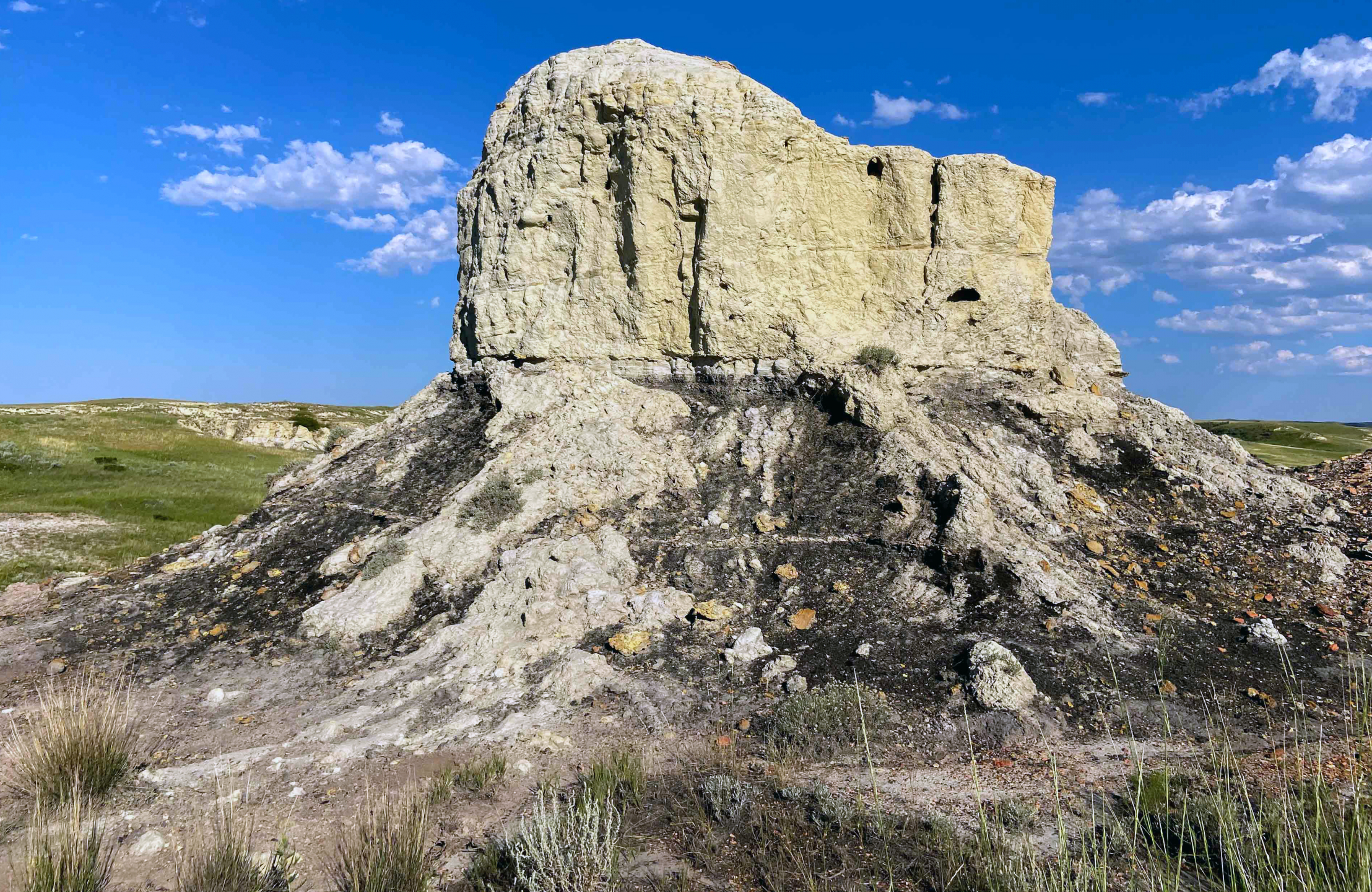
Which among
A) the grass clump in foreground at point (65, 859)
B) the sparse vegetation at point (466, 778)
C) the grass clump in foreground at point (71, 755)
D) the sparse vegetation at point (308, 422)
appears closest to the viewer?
the grass clump in foreground at point (65, 859)

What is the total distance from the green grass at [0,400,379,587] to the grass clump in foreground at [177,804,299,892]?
13.0 m

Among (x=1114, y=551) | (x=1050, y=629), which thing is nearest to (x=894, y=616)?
(x=1050, y=629)

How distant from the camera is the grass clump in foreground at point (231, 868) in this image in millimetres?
5102

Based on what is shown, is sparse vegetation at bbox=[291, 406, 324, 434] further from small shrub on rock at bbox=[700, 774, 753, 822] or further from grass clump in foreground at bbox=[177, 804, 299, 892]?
small shrub on rock at bbox=[700, 774, 753, 822]

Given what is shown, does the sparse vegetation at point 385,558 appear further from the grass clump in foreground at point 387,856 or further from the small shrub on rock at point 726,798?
the small shrub on rock at point 726,798

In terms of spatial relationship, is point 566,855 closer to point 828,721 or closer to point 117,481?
point 828,721

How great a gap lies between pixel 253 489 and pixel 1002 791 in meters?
28.4

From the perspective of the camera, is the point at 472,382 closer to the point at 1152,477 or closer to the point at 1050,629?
the point at 1050,629

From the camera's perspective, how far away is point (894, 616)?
9609mm

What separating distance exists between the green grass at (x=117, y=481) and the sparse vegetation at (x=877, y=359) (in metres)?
15.7

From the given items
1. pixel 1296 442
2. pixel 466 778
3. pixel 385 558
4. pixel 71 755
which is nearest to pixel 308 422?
pixel 385 558

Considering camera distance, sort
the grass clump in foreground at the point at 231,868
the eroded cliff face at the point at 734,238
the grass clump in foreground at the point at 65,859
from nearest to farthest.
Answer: the grass clump in foreground at the point at 65,859 < the grass clump in foreground at the point at 231,868 < the eroded cliff face at the point at 734,238

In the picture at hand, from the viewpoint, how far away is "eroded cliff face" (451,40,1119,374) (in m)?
13.6

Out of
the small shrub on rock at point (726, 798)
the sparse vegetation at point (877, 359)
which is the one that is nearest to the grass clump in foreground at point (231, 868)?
the small shrub on rock at point (726, 798)
